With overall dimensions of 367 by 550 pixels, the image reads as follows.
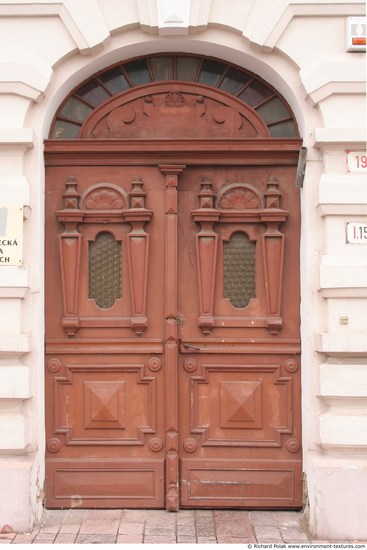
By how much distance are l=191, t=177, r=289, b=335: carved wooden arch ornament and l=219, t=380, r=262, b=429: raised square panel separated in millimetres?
518

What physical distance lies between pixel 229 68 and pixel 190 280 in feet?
6.30

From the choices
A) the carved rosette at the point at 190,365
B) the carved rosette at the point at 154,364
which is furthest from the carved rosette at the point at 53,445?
the carved rosette at the point at 190,365

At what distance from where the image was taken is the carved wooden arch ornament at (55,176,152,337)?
18.9 feet

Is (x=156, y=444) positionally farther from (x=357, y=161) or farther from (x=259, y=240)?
(x=357, y=161)

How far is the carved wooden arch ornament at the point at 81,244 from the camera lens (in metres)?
5.75

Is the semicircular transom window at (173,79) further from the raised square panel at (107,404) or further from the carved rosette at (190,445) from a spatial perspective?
the carved rosette at (190,445)

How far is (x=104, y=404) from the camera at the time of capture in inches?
226

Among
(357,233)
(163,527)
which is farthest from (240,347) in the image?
(163,527)

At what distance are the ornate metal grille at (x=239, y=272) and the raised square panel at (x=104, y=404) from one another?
124cm

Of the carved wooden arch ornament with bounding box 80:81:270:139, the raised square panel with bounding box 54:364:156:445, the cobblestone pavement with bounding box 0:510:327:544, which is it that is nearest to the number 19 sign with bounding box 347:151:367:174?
the carved wooden arch ornament with bounding box 80:81:270:139

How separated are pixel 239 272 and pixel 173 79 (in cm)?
181

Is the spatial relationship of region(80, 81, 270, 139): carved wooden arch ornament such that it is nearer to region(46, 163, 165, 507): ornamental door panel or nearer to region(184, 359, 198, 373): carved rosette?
region(46, 163, 165, 507): ornamental door panel

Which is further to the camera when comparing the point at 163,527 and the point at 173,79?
the point at 173,79

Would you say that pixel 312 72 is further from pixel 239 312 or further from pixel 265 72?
pixel 239 312
